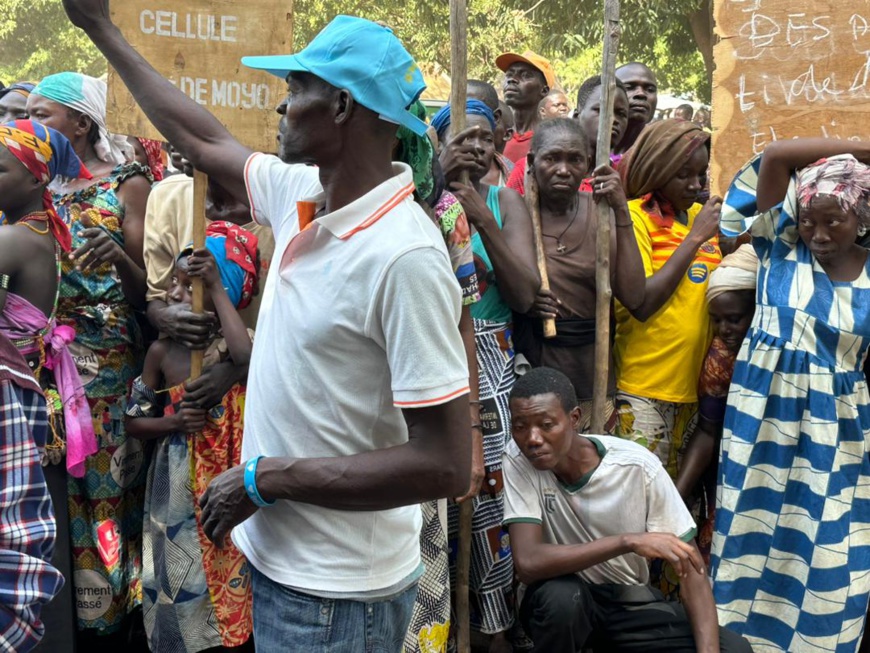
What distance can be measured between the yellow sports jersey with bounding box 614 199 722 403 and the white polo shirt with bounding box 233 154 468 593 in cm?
229

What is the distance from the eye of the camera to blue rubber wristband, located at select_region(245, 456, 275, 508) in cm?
192

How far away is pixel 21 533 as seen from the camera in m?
1.86

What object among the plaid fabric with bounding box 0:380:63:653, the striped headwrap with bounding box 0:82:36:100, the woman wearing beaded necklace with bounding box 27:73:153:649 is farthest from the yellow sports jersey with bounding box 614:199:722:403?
the striped headwrap with bounding box 0:82:36:100

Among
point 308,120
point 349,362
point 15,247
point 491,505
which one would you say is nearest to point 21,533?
point 349,362

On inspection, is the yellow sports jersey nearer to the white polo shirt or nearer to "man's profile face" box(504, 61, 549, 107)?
the white polo shirt

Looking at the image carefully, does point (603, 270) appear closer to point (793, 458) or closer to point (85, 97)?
point (793, 458)

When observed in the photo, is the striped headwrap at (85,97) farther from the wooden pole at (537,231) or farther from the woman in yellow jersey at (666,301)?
the woman in yellow jersey at (666,301)

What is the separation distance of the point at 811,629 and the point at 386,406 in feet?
8.81

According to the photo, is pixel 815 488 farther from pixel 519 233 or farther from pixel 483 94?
pixel 483 94

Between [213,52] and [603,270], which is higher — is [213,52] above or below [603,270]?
above

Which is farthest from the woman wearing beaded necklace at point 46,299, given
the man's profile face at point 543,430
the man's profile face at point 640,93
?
the man's profile face at point 640,93

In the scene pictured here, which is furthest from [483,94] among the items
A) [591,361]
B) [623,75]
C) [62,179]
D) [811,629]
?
[811,629]

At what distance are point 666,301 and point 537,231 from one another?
62cm

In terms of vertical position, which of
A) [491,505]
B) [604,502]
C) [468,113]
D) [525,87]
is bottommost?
[491,505]
